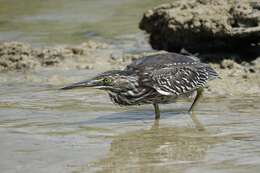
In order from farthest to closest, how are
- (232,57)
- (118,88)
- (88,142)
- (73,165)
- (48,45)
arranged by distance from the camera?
(48,45) → (232,57) → (118,88) → (88,142) → (73,165)

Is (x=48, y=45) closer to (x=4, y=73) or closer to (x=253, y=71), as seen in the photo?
(x=4, y=73)

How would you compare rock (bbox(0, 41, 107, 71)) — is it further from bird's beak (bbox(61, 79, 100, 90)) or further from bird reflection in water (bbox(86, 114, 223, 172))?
bird reflection in water (bbox(86, 114, 223, 172))

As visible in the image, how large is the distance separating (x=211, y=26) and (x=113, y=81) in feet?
10.4

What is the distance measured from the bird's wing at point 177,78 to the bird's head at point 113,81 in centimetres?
18

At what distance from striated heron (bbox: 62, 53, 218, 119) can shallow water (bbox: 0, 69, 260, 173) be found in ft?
0.84

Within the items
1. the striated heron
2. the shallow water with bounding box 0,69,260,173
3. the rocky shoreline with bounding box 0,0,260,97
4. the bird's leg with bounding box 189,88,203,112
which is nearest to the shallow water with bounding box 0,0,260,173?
the shallow water with bounding box 0,69,260,173

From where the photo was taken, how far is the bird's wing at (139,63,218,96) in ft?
29.4

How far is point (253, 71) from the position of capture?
11.0 meters

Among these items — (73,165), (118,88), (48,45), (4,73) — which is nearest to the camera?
(73,165)

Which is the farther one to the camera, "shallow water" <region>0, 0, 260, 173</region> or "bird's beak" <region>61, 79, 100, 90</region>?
"bird's beak" <region>61, 79, 100, 90</region>

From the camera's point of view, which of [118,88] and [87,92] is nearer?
[118,88]

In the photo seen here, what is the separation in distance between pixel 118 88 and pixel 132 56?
148 inches

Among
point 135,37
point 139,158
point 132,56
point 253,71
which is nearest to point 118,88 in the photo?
point 139,158

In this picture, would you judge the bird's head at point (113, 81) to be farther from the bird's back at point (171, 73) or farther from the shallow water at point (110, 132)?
the shallow water at point (110, 132)
